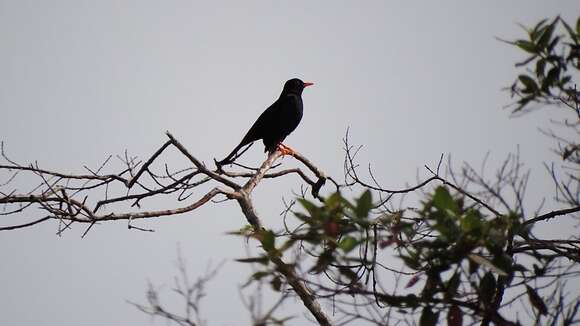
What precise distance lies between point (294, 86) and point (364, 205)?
608 centimetres

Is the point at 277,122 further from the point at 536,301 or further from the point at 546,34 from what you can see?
the point at 536,301

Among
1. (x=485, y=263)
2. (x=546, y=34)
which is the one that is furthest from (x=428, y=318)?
(x=546, y=34)

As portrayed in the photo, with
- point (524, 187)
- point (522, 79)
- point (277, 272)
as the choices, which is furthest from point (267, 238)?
point (524, 187)

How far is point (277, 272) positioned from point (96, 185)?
217cm

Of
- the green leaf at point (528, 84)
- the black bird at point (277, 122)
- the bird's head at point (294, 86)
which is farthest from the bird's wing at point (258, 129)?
the green leaf at point (528, 84)

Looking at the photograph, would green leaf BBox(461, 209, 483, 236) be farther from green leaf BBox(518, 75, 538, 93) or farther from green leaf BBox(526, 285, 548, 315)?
green leaf BBox(518, 75, 538, 93)

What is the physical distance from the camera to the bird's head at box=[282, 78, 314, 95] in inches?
290

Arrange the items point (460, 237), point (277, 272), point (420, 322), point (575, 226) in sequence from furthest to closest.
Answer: point (575, 226), point (277, 272), point (420, 322), point (460, 237)

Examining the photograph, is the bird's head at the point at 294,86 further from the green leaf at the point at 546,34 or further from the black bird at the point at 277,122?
the green leaf at the point at 546,34

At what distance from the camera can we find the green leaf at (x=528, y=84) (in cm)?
190

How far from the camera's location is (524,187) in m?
2.30

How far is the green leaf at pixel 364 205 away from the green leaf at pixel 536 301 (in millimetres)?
649

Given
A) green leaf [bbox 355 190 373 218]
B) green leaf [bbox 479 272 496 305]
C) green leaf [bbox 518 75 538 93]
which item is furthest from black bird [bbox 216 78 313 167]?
green leaf [bbox 355 190 373 218]

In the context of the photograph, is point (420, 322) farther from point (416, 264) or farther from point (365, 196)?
point (365, 196)
